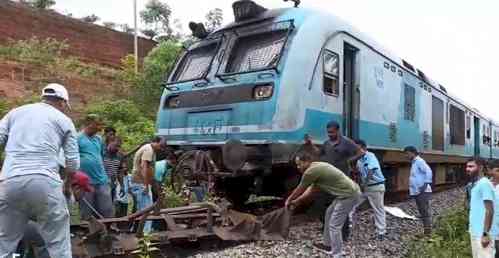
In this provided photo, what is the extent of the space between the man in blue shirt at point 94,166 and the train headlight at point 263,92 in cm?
201

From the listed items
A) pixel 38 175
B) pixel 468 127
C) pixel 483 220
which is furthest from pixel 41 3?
pixel 483 220

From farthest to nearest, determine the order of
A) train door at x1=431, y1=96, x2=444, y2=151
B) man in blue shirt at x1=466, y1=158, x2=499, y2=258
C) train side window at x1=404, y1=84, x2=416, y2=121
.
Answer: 1. train door at x1=431, y1=96, x2=444, y2=151
2. train side window at x1=404, y1=84, x2=416, y2=121
3. man in blue shirt at x1=466, y1=158, x2=499, y2=258

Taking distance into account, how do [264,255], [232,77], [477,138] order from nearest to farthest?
[264,255] → [232,77] → [477,138]

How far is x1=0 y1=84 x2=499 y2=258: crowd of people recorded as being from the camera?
416cm

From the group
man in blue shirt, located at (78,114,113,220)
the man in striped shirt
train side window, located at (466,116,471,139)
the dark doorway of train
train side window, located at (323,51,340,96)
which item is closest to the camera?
man in blue shirt, located at (78,114,113,220)

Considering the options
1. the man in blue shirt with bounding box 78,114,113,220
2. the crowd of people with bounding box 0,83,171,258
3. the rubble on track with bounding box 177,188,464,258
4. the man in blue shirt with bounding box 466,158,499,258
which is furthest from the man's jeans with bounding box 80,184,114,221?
the man in blue shirt with bounding box 466,158,499,258

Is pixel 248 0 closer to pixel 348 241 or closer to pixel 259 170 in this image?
pixel 259 170

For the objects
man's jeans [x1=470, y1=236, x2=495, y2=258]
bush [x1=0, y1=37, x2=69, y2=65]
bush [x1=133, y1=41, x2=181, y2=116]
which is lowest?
man's jeans [x1=470, y1=236, x2=495, y2=258]

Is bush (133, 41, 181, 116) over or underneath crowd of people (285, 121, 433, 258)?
over

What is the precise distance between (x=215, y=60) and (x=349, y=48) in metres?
2.07

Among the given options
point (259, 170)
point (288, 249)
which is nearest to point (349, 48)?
point (259, 170)

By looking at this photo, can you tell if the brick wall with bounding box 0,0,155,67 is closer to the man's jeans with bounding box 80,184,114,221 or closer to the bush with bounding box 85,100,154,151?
the bush with bounding box 85,100,154,151

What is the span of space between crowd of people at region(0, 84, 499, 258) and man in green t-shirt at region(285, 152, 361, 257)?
Answer: 0.01 metres

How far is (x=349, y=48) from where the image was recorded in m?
8.42
